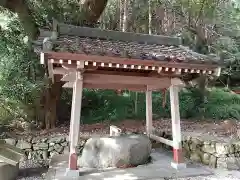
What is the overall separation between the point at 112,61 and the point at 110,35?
5.73ft

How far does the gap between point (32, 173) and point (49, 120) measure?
314cm

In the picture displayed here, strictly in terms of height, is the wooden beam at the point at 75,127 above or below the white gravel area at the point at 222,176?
above

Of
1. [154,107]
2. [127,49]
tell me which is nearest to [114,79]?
[127,49]

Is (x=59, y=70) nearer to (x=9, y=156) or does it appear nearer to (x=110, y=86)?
(x=110, y=86)

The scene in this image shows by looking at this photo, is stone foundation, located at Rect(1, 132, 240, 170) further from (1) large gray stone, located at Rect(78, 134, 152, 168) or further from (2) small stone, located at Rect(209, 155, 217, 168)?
(1) large gray stone, located at Rect(78, 134, 152, 168)

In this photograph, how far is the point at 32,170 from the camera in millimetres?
6867

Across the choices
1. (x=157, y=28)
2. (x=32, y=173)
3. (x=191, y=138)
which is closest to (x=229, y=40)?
(x=157, y=28)

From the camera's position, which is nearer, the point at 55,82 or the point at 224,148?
the point at 224,148

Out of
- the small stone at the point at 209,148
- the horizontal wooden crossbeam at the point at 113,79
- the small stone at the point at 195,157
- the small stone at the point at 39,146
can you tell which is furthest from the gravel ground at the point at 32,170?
the small stone at the point at 209,148

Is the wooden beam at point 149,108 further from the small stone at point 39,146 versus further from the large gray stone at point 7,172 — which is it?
the large gray stone at point 7,172

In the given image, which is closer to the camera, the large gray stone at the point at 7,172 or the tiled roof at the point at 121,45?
the tiled roof at the point at 121,45

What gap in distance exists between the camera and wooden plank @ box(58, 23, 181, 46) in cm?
644

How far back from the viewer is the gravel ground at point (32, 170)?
243 inches

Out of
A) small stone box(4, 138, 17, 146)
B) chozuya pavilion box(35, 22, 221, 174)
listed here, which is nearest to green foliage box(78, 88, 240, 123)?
small stone box(4, 138, 17, 146)
